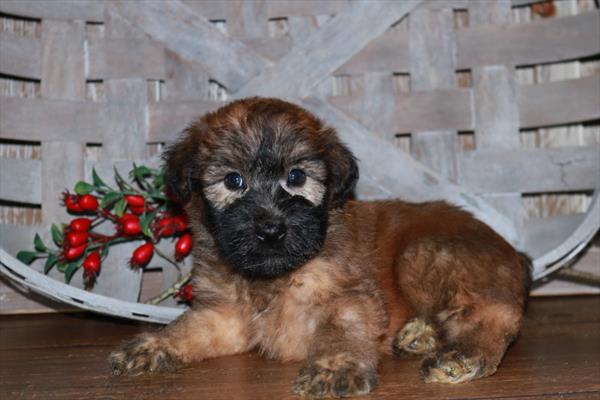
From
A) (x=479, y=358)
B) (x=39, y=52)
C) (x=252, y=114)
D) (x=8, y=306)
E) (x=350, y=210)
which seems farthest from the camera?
(x=8, y=306)

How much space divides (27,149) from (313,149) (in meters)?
2.54

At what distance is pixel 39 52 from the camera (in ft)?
14.7

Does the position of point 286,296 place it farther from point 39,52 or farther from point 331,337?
point 39,52

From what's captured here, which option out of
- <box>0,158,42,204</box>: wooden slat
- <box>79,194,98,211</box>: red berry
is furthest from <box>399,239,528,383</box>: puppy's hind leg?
<box>0,158,42,204</box>: wooden slat

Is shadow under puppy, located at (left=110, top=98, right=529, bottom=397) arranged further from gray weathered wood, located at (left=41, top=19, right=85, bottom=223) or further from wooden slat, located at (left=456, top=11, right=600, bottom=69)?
wooden slat, located at (left=456, top=11, right=600, bottom=69)

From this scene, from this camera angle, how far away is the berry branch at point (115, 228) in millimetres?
4242

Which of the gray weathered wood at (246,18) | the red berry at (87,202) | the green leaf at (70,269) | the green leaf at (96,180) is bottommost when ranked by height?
the green leaf at (70,269)

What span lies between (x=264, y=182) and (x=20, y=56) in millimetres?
2018

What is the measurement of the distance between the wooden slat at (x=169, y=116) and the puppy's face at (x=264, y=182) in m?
1.15

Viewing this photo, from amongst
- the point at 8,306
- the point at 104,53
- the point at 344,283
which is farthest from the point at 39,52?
the point at 344,283

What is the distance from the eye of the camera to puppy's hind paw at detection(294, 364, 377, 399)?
272 centimetres

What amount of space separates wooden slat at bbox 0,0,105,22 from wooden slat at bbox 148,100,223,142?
0.65 metres

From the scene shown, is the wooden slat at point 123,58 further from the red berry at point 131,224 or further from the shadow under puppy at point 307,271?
the shadow under puppy at point 307,271

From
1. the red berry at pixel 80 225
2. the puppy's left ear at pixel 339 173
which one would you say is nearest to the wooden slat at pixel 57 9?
the red berry at pixel 80 225
